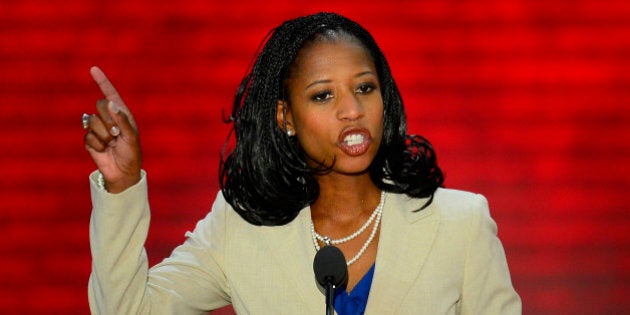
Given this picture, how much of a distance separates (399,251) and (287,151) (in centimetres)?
33

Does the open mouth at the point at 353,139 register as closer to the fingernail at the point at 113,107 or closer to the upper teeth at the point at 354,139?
the upper teeth at the point at 354,139

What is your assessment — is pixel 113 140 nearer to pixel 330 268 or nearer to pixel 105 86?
pixel 105 86

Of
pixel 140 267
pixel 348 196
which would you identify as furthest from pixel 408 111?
pixel 140 267

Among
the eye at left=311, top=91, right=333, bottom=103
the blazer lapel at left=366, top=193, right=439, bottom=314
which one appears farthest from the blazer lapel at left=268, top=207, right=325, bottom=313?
the eye at left=311, top=91, right=333, bottom=103

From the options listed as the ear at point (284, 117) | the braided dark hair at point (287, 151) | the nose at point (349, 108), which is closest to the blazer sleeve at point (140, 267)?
the braided dark hair at point (287, 151)

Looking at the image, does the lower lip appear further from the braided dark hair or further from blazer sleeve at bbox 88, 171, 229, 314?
blazer sleeve at bbox 88, 171, 229, 314

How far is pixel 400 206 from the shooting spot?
2086 mm

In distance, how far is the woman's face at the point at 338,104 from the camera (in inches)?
77.8

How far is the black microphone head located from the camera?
4.99ft

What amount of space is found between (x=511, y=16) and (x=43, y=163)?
5.09 feet

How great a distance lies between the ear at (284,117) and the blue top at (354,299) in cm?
35

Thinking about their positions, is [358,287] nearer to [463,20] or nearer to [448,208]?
[448,208]

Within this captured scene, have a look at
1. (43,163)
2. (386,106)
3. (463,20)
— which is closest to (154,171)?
(43,163)

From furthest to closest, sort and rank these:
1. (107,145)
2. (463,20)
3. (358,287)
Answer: (463,20) < (358,287) < (107,145)
